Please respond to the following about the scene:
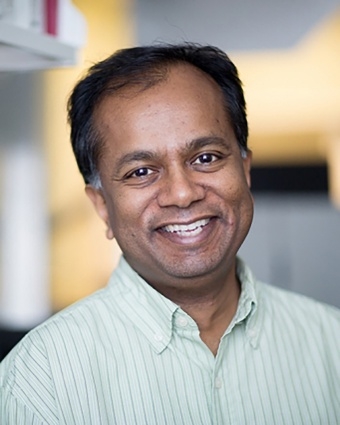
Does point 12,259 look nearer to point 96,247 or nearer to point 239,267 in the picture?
point 96,247

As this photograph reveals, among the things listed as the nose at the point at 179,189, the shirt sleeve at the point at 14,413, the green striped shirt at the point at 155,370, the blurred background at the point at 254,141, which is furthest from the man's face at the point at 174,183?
the blurred background at the point at 254,141

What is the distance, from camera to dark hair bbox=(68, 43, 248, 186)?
4.72 feet

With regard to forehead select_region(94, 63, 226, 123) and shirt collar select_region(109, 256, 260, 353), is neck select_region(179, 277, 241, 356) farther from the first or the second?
forehead select_region(94, 63, 226, 123)

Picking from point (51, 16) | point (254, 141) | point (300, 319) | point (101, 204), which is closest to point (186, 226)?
point (101, 204)

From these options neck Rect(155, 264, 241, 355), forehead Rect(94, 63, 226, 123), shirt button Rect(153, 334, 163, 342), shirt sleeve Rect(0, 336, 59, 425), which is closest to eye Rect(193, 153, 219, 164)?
forehead Rect(94, 63, 226, 123)

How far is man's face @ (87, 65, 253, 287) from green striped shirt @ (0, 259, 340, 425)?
0.10 meters

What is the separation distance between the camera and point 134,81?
1.42m

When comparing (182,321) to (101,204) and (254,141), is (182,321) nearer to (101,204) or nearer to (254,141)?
(101,204)

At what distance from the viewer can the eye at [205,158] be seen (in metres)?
1.38

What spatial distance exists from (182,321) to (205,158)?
32 cm

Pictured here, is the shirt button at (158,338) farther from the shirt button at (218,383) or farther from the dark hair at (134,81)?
the dark hair at (134,81)

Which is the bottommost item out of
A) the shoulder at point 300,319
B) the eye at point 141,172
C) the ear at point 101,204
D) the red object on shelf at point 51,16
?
the shoulder at point 300,319

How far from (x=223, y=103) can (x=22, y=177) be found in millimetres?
2100

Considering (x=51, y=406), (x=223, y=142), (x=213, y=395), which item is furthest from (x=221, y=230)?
(x=51, y=406)
